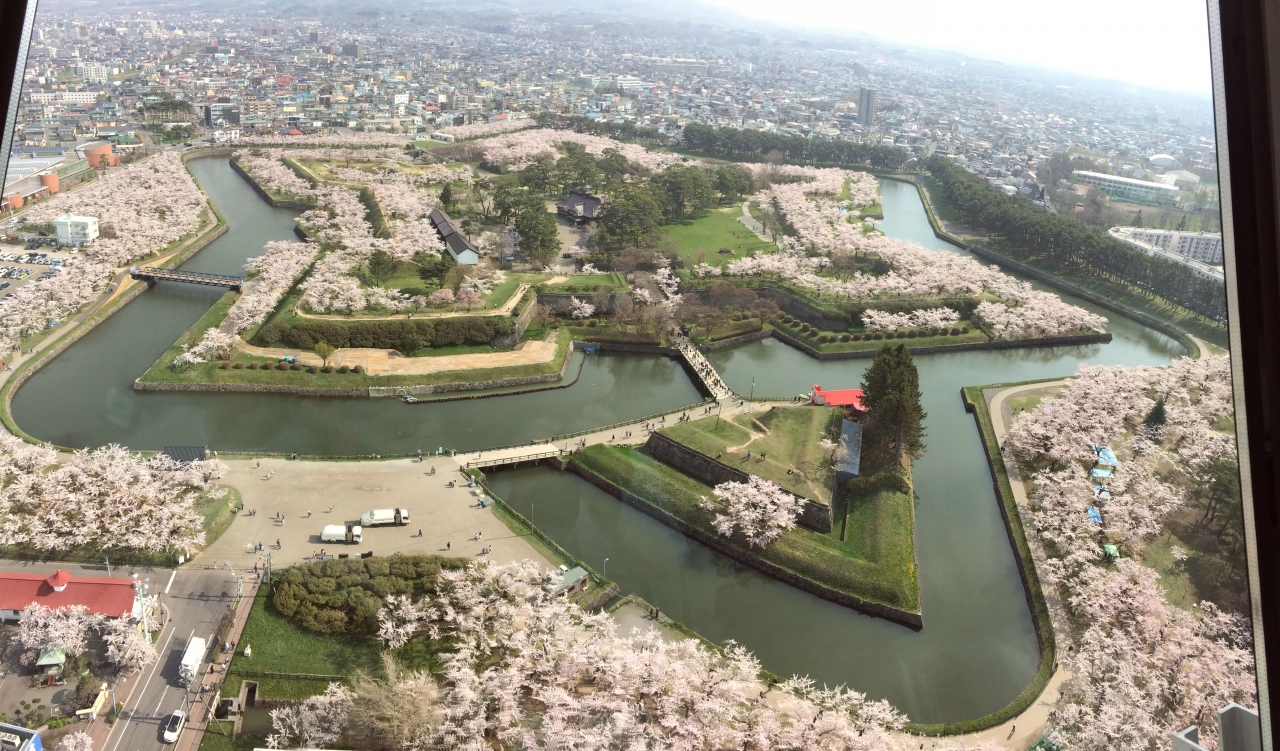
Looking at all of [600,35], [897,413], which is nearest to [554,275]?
[897,413]

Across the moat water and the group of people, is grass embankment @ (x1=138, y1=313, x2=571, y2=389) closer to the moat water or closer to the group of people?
the moat water

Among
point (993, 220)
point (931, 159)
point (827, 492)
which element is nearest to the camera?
point (827, 492)

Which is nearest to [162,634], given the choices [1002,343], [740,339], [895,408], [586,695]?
[586,695]

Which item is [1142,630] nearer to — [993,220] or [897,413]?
[897,413]

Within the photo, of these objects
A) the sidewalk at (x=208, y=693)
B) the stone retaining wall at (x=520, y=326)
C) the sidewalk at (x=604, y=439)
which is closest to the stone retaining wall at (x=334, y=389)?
the stone retaining wall at (x=520, y=326)

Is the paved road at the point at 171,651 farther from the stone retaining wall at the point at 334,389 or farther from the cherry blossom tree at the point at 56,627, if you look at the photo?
the stone retaining wall at the point at 334,389
